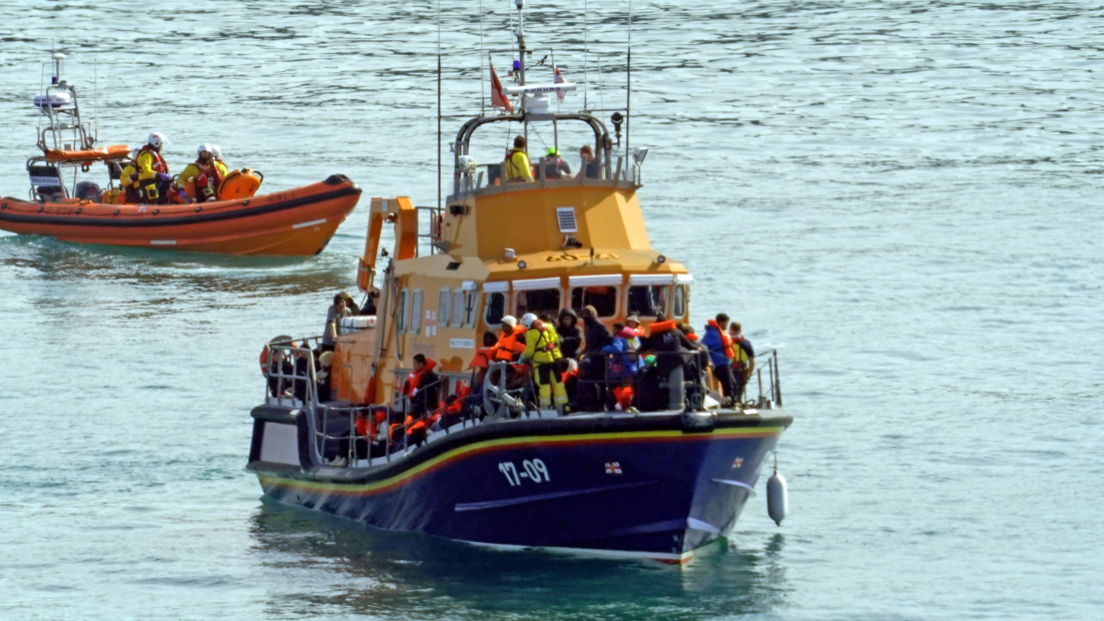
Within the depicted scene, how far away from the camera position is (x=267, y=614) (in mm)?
15898

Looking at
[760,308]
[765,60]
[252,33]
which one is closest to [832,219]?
[760,308]

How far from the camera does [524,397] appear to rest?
1627 cm

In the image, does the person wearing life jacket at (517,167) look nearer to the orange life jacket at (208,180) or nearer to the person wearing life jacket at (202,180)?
the person wearing life jacket at (202,180)

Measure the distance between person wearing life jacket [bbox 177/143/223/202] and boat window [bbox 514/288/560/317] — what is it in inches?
770

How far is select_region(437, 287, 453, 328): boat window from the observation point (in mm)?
17881

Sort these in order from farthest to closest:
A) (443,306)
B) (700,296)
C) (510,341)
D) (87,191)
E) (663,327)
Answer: (87,191), (700,296), (443,306), (510,341), (663,327)

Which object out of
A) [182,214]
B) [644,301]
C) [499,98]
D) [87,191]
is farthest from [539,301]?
[87,191]

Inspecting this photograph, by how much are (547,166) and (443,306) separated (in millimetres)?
1782

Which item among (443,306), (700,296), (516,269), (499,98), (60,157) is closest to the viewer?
(516,269)

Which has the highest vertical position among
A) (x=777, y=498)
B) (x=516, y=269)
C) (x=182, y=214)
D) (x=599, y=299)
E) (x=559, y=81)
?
(x=559, y=81)

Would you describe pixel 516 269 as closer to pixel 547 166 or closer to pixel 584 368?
pixel 547 166

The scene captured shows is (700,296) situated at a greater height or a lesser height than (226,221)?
lesser

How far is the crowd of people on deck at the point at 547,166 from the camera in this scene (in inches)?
716

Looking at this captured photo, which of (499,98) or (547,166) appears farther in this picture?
(499,98)
